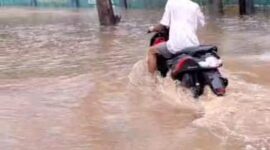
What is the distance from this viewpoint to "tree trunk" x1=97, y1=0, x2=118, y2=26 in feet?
73.3

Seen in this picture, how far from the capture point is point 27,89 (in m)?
9.37

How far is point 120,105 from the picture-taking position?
7.97 meters

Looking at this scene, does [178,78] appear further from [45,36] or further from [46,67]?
[45,36]

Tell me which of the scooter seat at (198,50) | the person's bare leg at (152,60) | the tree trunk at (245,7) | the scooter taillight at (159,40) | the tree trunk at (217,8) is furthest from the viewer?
the tree trunk at (217,8)

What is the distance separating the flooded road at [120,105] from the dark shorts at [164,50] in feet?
1.53

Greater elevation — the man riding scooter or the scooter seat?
the man riding scooter

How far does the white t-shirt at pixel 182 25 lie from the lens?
8258 mm

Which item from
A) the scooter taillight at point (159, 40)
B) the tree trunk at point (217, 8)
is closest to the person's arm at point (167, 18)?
the scooter taillight at point (159, 40)

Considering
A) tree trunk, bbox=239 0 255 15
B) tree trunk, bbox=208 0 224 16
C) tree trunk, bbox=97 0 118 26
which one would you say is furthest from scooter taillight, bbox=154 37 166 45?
tree trunk, bbox=208 0 224 16

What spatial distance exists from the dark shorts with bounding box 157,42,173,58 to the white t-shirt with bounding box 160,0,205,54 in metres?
0.07

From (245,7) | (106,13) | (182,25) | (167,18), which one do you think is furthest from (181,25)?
(245,7)

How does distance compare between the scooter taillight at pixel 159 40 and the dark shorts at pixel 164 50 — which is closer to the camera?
the dark shorts at pixel 164 50

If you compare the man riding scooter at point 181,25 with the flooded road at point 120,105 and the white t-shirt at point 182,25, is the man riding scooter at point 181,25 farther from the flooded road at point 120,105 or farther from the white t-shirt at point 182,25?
the flooded road at point 120,105

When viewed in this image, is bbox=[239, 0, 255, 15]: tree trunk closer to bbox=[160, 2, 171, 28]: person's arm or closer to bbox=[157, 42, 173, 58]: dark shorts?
bbox=[160, 2, 171, 28]: person's arm
